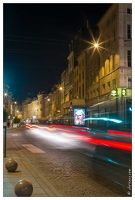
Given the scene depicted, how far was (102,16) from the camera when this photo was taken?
4531cm

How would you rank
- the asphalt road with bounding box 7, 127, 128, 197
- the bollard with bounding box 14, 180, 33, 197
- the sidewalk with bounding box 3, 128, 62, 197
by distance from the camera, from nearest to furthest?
the bollard with bounding box 14, 180, 33, 197, the sidewalk with bounding box 3, 128, 62, 197, the asphalt road with bounding box 7, 127, 128, 197

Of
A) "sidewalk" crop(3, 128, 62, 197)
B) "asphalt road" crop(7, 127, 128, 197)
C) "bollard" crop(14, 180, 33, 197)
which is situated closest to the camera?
"bollard" crop(14, 180, 33, 197)

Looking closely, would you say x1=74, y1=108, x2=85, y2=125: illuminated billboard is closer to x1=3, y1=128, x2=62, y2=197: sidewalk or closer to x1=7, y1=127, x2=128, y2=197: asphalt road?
x1=7, y1=127, x2=128, y2=197: asphalt road

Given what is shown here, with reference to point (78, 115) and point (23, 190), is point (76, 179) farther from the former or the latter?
point (78, 115)

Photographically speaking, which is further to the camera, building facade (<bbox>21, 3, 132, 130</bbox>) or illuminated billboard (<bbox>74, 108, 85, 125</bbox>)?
illuminated billboard (<bbox>74, 108, 85, 125</bbox>)

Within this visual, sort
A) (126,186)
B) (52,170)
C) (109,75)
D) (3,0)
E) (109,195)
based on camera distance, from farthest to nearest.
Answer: (109,75) < (52,170) < (126,186) < (109,195) < (3,0)

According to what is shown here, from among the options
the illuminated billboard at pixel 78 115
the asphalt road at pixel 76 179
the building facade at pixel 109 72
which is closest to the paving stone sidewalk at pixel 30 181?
the asphalt road at pixel 76 179

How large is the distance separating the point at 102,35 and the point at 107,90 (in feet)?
30.2

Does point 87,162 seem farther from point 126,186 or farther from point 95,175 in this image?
point 126,186

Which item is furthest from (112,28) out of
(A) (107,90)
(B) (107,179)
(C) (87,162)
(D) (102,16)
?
(B) (107,179)

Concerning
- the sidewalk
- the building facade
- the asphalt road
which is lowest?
the asphalt road

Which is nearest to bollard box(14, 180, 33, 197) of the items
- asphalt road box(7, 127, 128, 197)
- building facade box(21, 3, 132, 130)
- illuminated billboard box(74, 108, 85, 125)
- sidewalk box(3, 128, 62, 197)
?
sidewalk box(3, 128, 62, 197)

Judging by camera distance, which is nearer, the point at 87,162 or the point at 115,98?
the point at 87,162

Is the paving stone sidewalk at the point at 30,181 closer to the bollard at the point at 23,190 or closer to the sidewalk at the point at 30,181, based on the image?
the sidewalk at the point at 30,181
